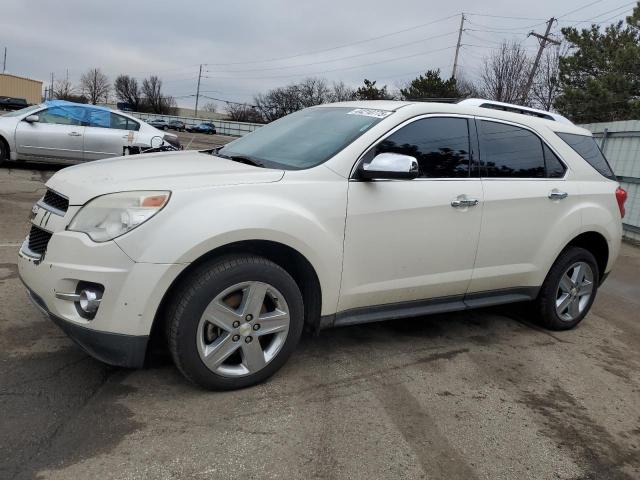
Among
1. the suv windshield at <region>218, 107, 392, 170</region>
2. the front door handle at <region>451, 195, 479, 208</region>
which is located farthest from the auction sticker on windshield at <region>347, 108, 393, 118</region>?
the front door handle at <region>451, 195, 479, 208</region>

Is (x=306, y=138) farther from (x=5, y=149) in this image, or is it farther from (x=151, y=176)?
(x=5, y=149)

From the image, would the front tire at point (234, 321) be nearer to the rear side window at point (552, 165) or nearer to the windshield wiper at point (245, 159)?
the windshield wiper at point (245, 159)

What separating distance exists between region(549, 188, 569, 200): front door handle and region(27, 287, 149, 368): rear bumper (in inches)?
127

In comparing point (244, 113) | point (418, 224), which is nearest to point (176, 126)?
point (244, 113)

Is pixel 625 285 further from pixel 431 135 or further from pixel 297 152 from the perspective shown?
pixel 297 152

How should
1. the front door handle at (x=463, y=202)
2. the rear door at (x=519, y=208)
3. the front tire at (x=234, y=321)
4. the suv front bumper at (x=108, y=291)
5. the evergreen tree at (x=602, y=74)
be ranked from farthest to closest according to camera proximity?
the evergreen tree at (x=602, y=74) → the rear door at (x=519, y=208) → the front door handle at (x=463, y=202) → the front tire at (x=234, y=321) → the suv front bumper at (x=108, y=291)

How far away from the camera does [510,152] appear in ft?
13.8

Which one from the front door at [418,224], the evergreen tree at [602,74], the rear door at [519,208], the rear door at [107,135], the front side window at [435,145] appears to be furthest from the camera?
the evergreen tree at [602,74]

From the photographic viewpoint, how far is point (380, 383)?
3406 millimetres

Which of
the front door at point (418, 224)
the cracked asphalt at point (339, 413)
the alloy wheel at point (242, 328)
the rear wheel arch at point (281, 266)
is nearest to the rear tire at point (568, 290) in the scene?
the cracked asphalt at point (339, 413)

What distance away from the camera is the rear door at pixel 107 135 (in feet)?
35.3

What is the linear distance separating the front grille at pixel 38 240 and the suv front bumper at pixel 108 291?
0.45 ft

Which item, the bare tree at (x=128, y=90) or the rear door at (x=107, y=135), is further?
the bare tree at (x=128, y=90)

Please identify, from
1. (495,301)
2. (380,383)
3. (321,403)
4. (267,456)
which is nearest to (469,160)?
(495,301)
